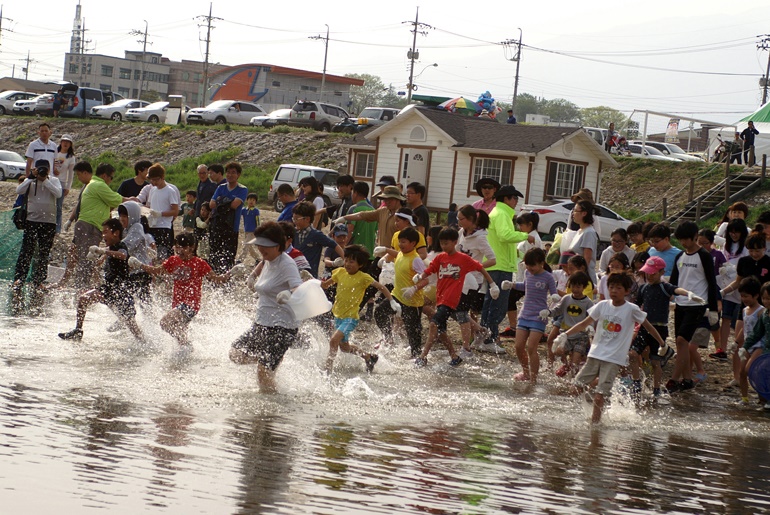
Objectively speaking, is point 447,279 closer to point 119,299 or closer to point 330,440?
point 119,299

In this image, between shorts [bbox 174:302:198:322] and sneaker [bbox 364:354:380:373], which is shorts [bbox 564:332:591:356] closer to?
sneaker [bbox 364:354:380:373]

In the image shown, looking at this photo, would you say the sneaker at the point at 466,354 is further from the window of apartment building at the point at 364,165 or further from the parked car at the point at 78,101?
the parked car at the point at 78,101

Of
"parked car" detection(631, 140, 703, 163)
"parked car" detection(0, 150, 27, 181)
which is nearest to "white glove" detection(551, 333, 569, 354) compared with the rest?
"parked car" detection(0, 150, 27, 181)

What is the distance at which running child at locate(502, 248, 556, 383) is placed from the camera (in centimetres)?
1062

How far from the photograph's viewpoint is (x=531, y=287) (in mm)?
10812

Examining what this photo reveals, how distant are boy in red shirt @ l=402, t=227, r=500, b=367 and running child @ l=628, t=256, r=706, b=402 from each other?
1.59 m

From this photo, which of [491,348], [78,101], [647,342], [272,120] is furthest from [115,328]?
[78,101]

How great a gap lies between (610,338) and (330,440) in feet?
10.2

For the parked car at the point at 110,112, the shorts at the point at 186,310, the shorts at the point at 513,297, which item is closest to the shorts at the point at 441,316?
the shorts at the point at 513,297

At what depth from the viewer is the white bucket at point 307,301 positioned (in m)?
8.72

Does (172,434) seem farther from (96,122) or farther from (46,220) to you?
(96,122)

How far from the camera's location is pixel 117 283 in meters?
10.8

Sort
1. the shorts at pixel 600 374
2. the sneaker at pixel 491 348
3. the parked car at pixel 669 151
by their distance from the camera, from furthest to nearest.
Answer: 1. the parked car at pixel 669 151
2. the sneaker at pixel 491 348
3. the shorts at pixel 600 374

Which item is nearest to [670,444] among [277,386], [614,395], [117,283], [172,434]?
[614,395]
